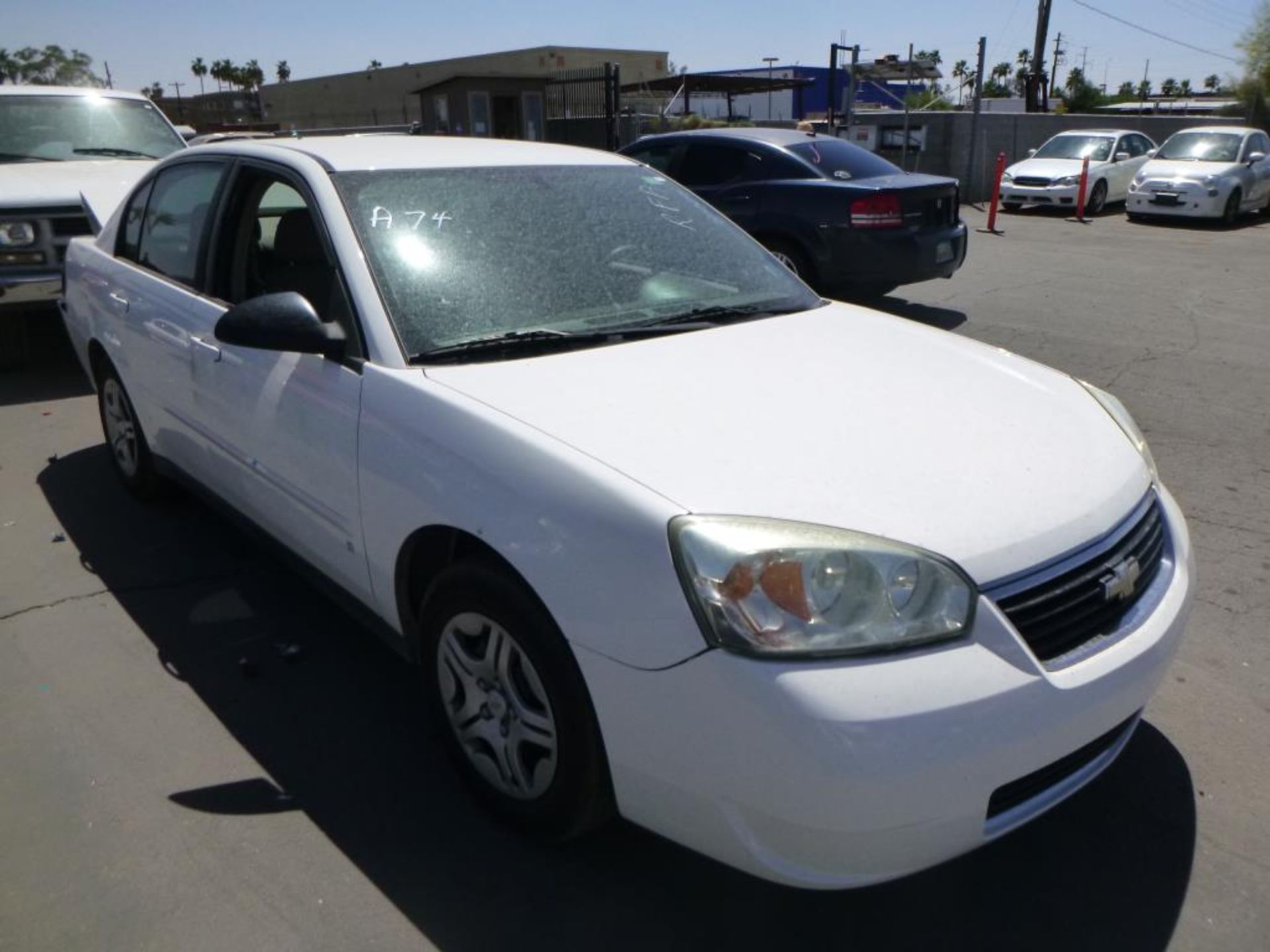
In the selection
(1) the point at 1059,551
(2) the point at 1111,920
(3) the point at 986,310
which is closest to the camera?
(1) the point at 1059,551

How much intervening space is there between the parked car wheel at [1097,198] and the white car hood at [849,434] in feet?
55.4

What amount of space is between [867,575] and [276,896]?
1.61 metres

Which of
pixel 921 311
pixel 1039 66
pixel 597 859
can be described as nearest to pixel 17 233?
pixel 597 859

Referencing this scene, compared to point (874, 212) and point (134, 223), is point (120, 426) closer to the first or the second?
point (134, 223)

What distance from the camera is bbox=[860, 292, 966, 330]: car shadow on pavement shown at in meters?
8.76

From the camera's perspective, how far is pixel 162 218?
428 centimetres

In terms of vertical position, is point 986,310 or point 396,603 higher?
point 396,603

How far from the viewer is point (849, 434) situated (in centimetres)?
245

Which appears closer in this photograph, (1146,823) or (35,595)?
(1146,823)

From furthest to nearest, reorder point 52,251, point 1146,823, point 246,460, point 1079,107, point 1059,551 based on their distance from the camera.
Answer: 1. point 1079,107
2. point 52,251
3. point 246,460
4. point 1146,823
5. point 1059,551

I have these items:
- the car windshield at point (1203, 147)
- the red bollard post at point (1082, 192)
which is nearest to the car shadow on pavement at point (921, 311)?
the red bollard post at point (1082, 192)

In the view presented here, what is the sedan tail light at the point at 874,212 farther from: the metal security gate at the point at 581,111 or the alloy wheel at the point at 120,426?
the metal security gate at the point at 581,111

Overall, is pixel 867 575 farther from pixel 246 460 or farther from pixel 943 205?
pixel 943 205

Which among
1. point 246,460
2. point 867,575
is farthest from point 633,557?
point 246,460
